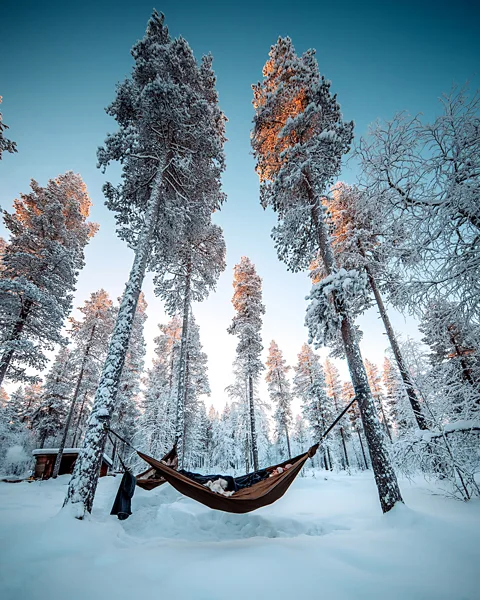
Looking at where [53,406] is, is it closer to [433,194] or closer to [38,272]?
[38,272]

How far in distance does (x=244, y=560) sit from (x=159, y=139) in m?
9.38

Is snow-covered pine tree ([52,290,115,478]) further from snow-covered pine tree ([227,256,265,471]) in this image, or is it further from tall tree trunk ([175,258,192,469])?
snow-covered pine tree ([227,256,265,471])

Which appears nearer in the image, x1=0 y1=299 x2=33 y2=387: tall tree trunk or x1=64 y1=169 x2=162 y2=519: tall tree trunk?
x1=64 y1=169 x2=162 y2=519: tall tree trunk

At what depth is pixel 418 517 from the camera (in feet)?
10.8

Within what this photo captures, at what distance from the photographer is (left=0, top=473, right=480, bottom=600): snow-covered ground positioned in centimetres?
196

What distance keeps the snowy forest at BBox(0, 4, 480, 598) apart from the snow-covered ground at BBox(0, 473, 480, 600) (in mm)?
676

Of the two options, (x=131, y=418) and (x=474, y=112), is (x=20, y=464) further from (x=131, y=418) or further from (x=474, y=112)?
(x=474, y=112)

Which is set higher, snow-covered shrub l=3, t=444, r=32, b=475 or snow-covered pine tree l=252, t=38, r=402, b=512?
snow-covered pine tree l=252, t=38, r=402, b=512

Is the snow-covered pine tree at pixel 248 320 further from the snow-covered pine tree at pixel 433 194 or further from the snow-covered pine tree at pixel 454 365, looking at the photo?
the snow-covered pine tree at pixel 433 194

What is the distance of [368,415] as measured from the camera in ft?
14.0

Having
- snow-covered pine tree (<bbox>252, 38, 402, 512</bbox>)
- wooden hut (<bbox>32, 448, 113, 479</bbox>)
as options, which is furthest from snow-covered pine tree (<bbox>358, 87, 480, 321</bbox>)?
wooden hut (<bbox>32, 448, 113, 479</bbox>)

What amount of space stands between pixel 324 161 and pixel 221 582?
310 inches

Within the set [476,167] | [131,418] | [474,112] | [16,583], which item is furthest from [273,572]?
[131,418]

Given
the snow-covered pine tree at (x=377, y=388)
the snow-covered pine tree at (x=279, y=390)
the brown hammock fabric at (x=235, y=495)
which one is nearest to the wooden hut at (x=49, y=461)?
the brown hammock fabric at (x=235, y=495)
